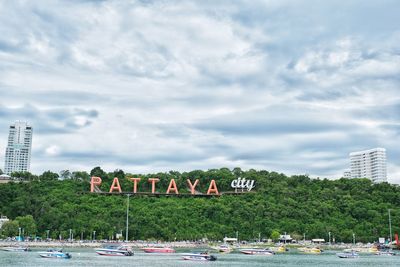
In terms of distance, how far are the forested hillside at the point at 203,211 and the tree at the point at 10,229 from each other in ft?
0.68

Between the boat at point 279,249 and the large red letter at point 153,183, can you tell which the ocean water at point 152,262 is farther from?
the large red letter at point 153,183

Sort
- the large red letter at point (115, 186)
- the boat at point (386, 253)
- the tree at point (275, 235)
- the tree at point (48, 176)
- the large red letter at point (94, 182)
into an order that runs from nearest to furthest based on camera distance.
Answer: the boat at point (386, 253) < the tree at point (275, 235) < the large red letter at point (115, 186) < the large red letter at point (94, 182) < the tree at point (48, 176)

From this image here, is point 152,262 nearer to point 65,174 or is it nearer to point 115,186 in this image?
point 115,186

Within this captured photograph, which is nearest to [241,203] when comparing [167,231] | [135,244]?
[167,231]

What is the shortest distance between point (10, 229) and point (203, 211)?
1813 inches

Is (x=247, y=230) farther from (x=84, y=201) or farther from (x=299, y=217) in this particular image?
(x=84, y=201)

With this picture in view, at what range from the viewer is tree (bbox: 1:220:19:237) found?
111875 mm

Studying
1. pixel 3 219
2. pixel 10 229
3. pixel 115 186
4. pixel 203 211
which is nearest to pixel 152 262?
pixel 10 229

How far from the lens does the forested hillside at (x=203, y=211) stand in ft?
386

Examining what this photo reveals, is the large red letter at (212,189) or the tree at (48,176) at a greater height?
the tree at (48,176)

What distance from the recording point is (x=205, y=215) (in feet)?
419

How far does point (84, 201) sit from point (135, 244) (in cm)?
2806

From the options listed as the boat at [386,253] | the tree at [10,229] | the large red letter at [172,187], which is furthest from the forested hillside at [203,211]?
the boat at [386,253]

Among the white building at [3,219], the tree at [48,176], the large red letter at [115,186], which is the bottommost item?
the white building at [3,219]
